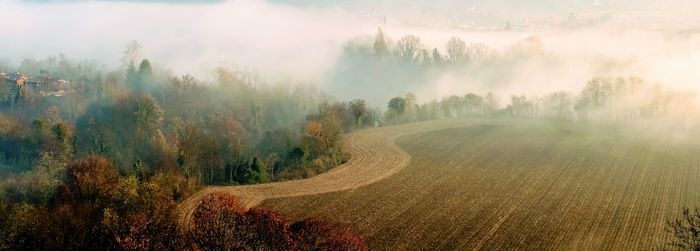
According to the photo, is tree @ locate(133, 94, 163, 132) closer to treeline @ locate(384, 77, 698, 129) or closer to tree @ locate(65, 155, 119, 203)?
tree @ locate(65, 155, 119, 203)

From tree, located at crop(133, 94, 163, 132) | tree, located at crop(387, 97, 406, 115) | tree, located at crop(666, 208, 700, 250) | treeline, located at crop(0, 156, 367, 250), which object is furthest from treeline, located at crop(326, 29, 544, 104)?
treeline, located at crop(0, 156, 367, 250)

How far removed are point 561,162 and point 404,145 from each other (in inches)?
778

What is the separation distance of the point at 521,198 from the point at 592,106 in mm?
65709

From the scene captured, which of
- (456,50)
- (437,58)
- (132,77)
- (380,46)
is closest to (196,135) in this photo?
(132,77)

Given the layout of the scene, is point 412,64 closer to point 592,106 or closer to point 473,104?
point 473,104

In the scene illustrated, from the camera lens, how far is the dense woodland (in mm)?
35250

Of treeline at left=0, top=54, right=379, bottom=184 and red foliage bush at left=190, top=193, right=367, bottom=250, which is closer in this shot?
A: red foliage bush at left=190, top=193, right=367, bottom=250

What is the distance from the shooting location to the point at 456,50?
162 metres

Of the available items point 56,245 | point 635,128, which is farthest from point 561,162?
Answer: point 56,245

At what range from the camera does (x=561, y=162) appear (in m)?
65.2

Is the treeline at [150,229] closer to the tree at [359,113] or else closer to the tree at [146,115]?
the tree at [146,115]

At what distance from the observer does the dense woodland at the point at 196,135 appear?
116 ft

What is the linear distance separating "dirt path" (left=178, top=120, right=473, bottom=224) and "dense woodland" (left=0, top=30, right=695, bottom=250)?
183 centimetres

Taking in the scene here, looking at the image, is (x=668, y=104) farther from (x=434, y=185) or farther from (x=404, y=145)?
(x=434, y=185)
